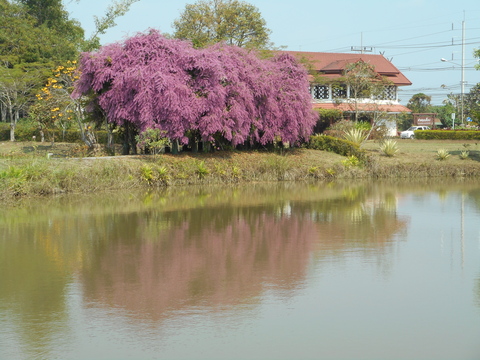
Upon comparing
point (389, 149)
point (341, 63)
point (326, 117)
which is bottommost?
point (389, 149)

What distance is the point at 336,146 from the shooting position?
3177 centimetres

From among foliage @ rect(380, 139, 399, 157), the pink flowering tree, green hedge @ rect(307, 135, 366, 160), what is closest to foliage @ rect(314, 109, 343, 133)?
green hedge @ rect(307, 135, 366, 160)

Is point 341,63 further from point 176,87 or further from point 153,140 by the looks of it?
point 153,140

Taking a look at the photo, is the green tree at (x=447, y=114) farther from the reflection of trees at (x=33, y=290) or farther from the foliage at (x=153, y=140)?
the reflection of trees at (x=33, y=290)

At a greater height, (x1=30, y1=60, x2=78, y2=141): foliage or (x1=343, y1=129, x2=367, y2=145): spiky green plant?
(x1=30, y1=60, x2=78, y2=141): foliage

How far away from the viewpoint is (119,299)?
9992 millimetres

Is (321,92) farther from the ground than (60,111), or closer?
farther from the ground

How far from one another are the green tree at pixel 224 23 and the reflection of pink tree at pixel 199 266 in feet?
132

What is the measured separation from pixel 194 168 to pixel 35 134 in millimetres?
17000

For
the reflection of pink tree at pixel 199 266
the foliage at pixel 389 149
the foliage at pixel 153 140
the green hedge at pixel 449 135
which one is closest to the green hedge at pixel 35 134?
the foliage at pixel 153 140

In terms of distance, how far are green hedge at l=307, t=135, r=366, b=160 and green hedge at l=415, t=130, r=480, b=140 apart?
17.9m

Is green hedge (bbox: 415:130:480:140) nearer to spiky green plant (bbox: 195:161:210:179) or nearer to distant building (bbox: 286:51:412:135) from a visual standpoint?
distant building (bbox: 286:51:412:135)

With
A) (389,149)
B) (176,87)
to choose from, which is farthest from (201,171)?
(389,149)

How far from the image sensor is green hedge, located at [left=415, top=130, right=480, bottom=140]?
46.5 meters
